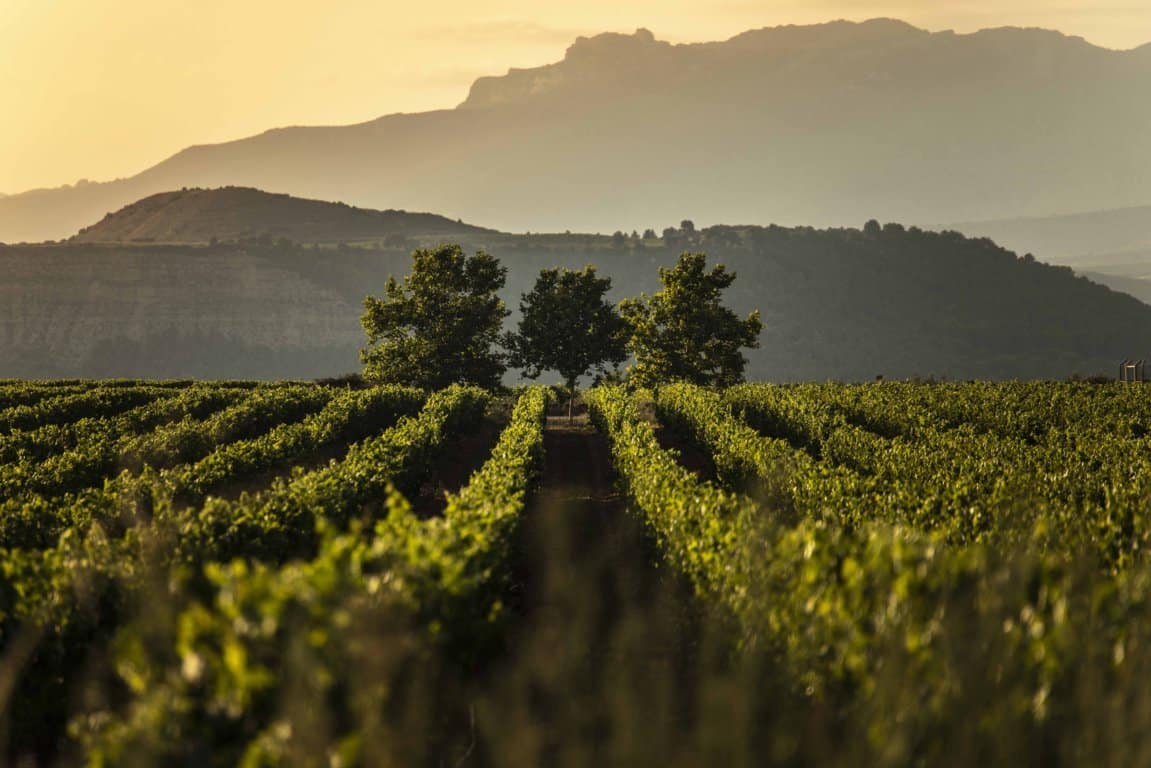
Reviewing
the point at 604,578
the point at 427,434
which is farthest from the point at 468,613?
the point at 427,434

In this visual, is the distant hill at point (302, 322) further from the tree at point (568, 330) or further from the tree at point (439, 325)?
the tree at point (568, 330)

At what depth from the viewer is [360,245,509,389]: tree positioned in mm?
73000

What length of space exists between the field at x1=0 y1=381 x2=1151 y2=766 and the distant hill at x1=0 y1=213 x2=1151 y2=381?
146 m

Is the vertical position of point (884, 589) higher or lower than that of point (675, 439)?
higher

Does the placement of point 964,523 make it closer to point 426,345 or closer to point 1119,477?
point 1119,477

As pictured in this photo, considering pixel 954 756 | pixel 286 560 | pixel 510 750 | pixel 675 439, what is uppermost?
pixel 510 750

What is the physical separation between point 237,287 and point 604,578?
A: 170 meters

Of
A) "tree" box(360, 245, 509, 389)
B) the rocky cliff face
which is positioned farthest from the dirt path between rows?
the rocky cliff face

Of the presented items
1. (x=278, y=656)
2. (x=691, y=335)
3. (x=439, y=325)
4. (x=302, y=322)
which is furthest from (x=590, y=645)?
(x=302, y=322)

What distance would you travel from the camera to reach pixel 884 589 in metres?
8.91

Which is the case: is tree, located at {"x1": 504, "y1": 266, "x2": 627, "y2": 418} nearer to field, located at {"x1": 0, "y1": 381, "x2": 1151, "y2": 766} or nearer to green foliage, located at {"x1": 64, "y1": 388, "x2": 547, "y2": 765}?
field, located at {"x1": 0, "y1": 381, "x2": 1151, "y2": 766}

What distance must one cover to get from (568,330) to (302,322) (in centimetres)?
11284

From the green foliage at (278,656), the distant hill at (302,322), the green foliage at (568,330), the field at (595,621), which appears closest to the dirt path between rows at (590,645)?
the field at (595,621)

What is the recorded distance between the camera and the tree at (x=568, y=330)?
7656 cm
